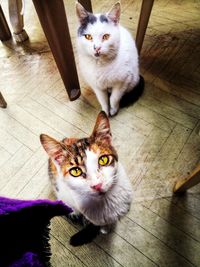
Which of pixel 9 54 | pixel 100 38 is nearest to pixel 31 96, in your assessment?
pixel 9 54

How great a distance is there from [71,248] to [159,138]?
65 centimetres

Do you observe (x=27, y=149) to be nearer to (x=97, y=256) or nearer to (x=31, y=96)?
(x=31, y=96)

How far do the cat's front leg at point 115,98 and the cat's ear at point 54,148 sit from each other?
0.55 m

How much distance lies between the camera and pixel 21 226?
1.38 ft

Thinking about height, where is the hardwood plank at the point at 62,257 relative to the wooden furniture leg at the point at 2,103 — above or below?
below

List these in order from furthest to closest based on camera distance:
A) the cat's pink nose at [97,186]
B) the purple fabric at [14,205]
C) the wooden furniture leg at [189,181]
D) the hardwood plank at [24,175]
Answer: the hardwood plank at [24,175]
the wooden furniture leg at [189,181]
the cat's pink nose at [97,186]
the purple fabric at [14,205]

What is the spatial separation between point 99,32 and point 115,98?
0.34 metres

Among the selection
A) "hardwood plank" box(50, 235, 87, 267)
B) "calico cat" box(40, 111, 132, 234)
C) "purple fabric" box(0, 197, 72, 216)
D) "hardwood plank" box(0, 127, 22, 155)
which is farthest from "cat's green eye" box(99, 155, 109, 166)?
"hardwood plank" box(0, 127, 22, 155)

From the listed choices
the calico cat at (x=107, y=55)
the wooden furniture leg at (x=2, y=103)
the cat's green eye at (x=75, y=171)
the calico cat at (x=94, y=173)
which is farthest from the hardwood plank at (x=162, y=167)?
the wooden furniture leg at (x=2, y=103)

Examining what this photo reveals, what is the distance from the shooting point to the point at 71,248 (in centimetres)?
84

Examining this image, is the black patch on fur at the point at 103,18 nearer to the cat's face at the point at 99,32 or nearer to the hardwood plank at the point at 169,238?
the cat's face at the point at 99,32

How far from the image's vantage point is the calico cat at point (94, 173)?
0.58 metres

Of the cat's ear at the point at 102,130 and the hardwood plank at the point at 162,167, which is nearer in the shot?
the cat's ear at the point at 102,130

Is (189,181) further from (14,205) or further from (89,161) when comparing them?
(14,205)
